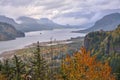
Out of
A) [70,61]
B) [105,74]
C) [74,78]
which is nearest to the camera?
[74,78]

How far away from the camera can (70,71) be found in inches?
2176

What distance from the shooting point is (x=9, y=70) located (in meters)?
64.7

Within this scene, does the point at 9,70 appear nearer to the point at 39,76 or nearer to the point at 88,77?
the point at 39,76

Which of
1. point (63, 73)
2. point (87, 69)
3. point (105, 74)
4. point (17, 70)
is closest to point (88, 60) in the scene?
point (87, 69)

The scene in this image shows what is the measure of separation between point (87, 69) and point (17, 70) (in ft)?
46.5

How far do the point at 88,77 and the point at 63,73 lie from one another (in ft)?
15.7

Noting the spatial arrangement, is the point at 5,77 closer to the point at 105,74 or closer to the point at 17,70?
the point at 17,70

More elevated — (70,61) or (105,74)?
(70,61)

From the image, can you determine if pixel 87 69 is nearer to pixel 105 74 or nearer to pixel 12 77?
pixel 105 74

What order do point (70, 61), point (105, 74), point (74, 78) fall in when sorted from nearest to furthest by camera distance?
1. point (74, 78)
2. point (70, 61)
3. point (105, 74)

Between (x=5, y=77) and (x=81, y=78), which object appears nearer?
(x=81, y=78)

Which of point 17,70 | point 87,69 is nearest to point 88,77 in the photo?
point 87,69

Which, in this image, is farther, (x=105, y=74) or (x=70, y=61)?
(x=105, y=74)

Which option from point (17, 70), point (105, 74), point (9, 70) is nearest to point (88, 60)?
point (105, 74)
